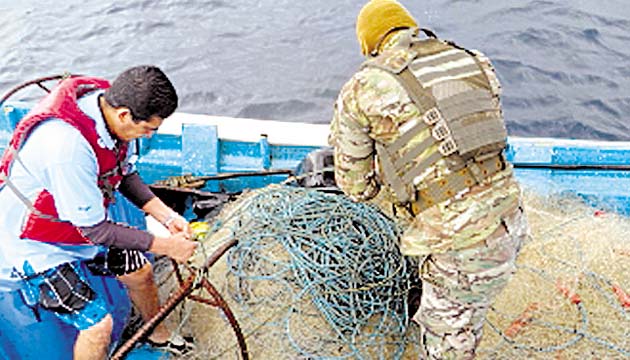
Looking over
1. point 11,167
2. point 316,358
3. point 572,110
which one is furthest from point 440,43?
point 572,110

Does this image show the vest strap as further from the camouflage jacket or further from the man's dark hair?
the man's dark hair

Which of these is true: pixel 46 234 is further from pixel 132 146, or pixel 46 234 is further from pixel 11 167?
pixel 132 146

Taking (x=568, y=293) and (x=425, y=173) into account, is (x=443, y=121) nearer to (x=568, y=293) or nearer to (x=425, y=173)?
(x=425, y=173)

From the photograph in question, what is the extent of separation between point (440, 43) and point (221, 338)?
233cm

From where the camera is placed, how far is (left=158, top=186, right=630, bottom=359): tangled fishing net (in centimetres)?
361

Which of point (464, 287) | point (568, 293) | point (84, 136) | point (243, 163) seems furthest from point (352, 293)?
point (243, 163)

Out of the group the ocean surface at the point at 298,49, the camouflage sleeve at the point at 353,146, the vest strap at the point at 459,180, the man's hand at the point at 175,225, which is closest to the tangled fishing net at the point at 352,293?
the man's hand at the point at 175,225

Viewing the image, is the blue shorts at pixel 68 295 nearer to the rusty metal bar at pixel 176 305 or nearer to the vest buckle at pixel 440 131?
the rusty metal bar at pixel 176 305

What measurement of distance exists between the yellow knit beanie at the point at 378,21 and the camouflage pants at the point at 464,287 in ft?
3.61

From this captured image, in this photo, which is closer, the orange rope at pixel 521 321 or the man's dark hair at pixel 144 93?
the man's dark hair at pixel 144 93

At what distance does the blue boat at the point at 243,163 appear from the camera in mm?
3600

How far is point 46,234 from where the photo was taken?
3.21 metres

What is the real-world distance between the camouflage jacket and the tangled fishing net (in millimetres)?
807

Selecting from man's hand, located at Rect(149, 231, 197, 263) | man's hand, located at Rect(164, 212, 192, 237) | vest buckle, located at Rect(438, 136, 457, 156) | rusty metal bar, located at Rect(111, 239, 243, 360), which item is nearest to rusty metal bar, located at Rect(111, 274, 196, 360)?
rusty metal bar, located at Rect(111, 239, 243, 360)
